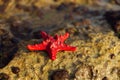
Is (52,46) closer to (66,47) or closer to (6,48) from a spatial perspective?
(66,47)

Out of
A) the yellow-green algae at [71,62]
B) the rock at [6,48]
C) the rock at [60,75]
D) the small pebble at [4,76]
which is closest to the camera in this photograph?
the rock at [60,75]

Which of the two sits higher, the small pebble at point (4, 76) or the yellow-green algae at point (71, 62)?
the yellow-green algae at point (71, 62)

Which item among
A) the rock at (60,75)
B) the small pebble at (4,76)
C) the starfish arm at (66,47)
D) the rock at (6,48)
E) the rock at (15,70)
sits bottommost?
the rock at (6,48)

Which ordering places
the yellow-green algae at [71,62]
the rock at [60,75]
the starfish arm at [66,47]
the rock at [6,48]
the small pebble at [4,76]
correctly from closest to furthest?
the rock at [60,75] < the small pebble at [4,76] < the yellow-green algae at [71,62] < the starfish arm at [66,47] < the rock at [6,48]

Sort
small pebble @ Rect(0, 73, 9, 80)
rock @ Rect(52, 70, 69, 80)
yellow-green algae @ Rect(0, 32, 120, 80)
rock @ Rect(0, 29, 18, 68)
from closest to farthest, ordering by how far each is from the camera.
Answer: rock @ Rect(52, 70, 69, 80), small pebble @ Rect(0, 73, 9, 80), yellow-green algae @ Rect(0, 32, 120, 80), rock @ Rect(0, 29, 18, 68)

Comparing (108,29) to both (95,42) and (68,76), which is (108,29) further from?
(68,76)

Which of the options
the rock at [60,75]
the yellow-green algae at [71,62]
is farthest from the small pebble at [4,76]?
the rock at [60,75]

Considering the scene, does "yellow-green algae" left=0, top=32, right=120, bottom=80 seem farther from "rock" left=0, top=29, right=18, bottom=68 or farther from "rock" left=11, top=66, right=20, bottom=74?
"rock" left=0, top=29, right=18, bottom=68

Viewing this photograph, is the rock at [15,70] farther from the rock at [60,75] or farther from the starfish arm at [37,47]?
the rock at [60,75]

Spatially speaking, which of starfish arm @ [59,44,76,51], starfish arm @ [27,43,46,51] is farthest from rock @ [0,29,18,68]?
starfish arm @ [59,44,76,51]

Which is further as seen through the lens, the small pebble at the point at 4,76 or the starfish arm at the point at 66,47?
the starfish arm at the point at 66,47

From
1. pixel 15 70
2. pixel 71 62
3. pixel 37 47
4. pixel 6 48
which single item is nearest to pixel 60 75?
pixel 71 62
